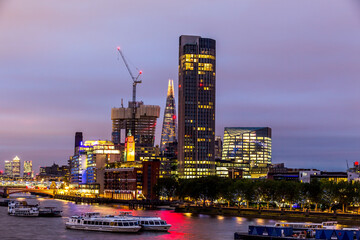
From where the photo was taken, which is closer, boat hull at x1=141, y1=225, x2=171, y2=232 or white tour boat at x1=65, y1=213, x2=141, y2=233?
white tour boat at x1=65, y1=213, x2=141, y2=233

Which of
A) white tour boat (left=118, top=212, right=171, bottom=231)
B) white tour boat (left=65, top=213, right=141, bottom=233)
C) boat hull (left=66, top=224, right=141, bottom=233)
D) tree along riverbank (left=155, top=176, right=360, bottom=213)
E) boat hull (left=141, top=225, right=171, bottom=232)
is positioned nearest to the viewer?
boat hull (left=66, top=224, right=141, bottom=233)

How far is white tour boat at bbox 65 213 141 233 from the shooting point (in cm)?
11938

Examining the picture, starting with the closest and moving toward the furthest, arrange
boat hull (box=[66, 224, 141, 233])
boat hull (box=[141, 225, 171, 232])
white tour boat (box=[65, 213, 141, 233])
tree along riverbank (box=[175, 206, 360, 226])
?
boat hull (box=[66, 224, 141, 233]) < white tour boat (box=[65, 213, 141, 233]) < boat hull (box=[141, 225, 171, 232]) < tree along riverbank (box=[175, 206, 360, 226])

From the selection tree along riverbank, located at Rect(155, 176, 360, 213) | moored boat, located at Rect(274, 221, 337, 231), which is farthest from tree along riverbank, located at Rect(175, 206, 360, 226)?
moored boat, located at Rect(274, 221, 337, 231)

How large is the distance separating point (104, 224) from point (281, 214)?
179 ft

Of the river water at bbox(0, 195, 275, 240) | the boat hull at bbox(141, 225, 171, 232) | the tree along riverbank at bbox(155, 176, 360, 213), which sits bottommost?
the river water at bbox(0, 195, 275, 240)

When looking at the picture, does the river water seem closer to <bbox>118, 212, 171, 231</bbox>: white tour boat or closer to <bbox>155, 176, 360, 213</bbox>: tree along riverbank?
<bbox>118, 212, 171, 231</bbox>: white tour boat

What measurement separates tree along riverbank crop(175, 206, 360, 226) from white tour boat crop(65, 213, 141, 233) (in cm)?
4728

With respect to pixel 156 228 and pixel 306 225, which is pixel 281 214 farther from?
pixel 306 225

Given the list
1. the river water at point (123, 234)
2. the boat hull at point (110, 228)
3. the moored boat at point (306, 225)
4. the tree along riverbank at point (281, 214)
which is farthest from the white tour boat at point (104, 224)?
the tree along riverbank at point (281, 214)

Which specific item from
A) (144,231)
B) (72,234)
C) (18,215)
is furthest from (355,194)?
(18,215)

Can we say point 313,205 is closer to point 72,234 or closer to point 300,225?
point 300,225

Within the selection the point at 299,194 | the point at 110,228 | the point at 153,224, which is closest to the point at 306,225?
the point at 153,224

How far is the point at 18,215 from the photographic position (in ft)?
550
